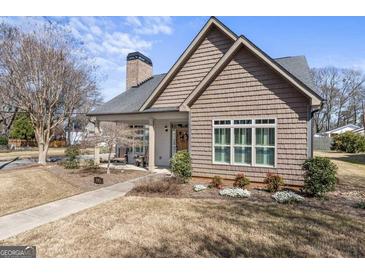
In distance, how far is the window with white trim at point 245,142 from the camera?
900cm

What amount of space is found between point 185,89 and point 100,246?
30.5 feet

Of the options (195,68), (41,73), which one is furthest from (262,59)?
(41,73)

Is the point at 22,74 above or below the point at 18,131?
above

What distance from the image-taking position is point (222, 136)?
32.8 ft

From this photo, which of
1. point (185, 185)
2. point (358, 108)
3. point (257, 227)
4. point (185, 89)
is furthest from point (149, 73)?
point (358, 108)

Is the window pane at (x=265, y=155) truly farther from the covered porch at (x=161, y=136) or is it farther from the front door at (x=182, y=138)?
the front door at (x=182, y=138)

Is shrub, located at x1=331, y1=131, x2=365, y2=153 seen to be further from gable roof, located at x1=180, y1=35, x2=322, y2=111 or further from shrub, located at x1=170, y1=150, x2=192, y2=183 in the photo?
shrub, located at x1=170, y1=150, x2=192, y2=183

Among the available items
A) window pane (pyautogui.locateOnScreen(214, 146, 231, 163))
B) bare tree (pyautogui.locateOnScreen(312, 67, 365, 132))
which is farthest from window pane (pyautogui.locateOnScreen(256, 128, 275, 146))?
bare tree (pyautogui.locateOnScreen(312, 67, 365, 132))

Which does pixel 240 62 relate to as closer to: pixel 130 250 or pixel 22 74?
pixel 130 250

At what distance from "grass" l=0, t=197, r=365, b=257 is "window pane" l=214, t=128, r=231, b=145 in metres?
3.59

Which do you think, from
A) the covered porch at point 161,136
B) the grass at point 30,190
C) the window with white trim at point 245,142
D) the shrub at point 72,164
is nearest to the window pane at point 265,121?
the window with white trim at point 245,142

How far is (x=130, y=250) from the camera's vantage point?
4.20 metres

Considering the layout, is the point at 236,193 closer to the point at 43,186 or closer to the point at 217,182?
the point at 217,182

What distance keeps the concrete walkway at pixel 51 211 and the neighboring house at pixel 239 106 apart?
4091 mm
